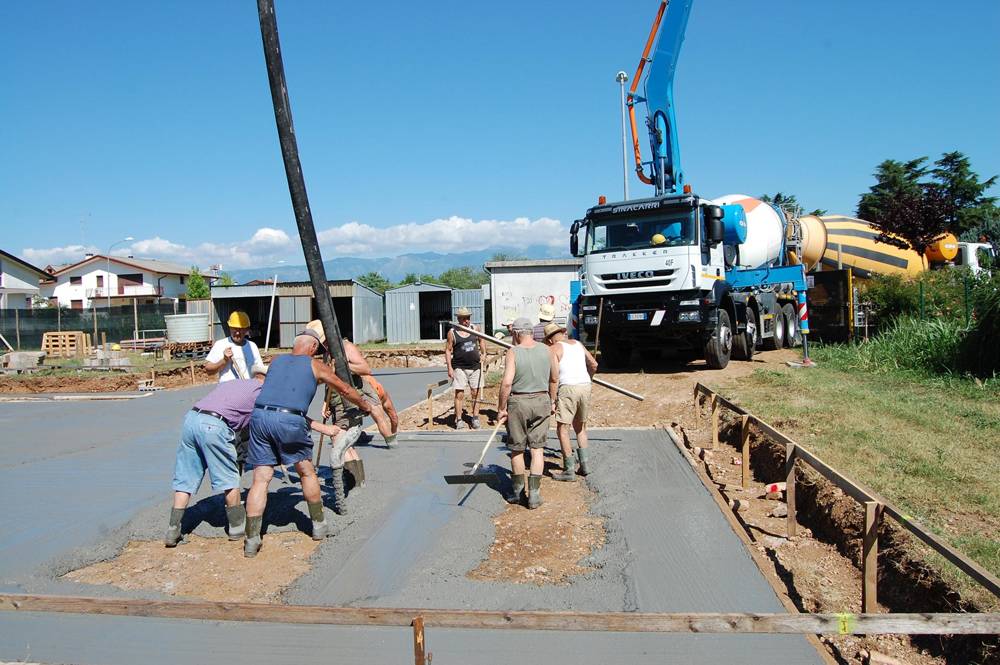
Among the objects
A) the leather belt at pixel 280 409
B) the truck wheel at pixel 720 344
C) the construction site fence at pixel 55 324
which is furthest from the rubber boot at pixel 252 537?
the construction site fence at pixel 55 324

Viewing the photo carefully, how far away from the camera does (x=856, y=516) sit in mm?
6117

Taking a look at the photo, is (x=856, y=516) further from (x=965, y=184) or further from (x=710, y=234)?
(x=965, y=184)

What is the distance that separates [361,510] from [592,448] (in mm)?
3264

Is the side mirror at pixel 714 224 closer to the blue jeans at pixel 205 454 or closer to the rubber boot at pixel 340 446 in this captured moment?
the rubber boot at pixel 340 446

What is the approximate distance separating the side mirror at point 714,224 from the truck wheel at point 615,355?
2.92m

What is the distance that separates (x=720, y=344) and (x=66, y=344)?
84.9ft

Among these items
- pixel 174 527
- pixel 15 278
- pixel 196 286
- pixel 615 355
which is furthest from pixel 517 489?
pixel 196 286

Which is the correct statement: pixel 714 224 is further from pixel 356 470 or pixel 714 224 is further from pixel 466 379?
pixel 356 470

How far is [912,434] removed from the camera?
8.04 m

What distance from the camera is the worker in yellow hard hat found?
6.00 m

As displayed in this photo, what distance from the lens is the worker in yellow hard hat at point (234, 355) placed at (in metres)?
6.00

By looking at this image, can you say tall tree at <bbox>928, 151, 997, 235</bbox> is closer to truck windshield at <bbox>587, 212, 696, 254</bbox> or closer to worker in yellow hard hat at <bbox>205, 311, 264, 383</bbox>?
truck windshield at <bbox>587, 212, 696, 254</bbox>

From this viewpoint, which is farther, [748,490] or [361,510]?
[748,490]

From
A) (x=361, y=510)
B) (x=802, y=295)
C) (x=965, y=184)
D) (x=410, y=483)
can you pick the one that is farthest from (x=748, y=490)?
(x=965, y=184)
